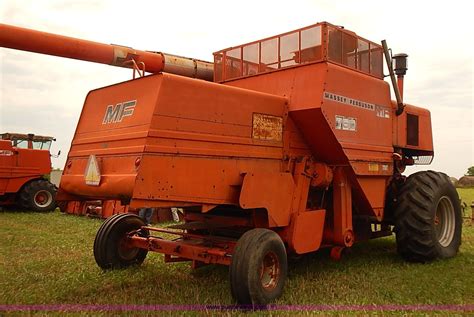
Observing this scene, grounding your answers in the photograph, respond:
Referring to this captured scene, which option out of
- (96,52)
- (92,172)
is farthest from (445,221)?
(96,52)

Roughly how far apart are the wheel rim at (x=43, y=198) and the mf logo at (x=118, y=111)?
10.8m

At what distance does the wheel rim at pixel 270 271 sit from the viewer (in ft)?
14.4

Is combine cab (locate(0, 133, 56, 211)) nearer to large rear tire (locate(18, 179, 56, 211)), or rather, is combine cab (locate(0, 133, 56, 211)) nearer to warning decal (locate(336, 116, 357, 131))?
large rear tire (locate(18, 179, 56, 211))

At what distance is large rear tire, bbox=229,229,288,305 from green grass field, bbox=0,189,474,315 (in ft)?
0.74

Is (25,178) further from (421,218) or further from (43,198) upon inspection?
(421,218)

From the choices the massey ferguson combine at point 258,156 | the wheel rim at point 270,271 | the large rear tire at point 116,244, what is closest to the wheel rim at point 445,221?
the massey ferguson combine at point 258,156

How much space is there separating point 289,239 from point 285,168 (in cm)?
78

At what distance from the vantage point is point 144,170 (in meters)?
3.95

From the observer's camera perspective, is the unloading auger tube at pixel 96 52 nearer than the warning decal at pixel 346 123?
Yes

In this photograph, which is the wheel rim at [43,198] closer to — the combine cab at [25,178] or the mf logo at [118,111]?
the combine cab at [25,178]

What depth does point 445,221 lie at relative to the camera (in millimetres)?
6742

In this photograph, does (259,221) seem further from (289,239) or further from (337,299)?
(337,299)

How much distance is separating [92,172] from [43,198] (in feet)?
36.9

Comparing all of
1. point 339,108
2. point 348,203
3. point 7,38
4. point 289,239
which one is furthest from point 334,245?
point 7,38
